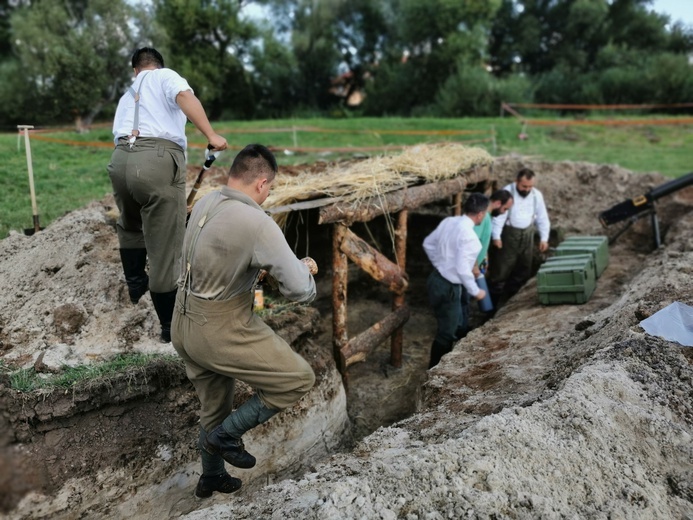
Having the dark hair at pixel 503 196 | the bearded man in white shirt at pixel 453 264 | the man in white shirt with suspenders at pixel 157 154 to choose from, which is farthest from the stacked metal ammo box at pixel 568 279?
the man in white shirt with suspenders at pixel 157 154

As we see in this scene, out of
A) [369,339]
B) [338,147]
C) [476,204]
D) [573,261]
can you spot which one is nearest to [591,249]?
[573,261]

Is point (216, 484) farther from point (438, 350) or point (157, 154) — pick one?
point (438, 350)

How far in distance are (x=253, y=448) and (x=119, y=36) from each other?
80.1 feet

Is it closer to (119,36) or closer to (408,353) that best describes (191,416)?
(408,353)

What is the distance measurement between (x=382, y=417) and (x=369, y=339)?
929mm

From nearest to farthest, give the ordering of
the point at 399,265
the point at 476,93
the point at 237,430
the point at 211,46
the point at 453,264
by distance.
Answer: the point at 237,430 < the point at 453,264 < the point at 399,265 < the point at 476,93 < the point at 211,46

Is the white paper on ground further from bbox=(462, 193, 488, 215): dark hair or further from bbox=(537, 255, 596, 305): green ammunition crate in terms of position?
bbox=(462, 193, 488, 215): dark hair

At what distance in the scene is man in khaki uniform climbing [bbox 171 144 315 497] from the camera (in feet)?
11.3

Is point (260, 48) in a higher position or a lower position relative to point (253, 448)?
higher

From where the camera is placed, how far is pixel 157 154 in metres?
4.63

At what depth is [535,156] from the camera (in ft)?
43.7

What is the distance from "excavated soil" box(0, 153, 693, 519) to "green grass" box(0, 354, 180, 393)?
0.07 meters

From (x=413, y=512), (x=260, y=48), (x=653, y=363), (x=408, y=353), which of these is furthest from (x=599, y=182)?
(x=260, y=48)

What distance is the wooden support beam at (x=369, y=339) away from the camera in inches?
261
